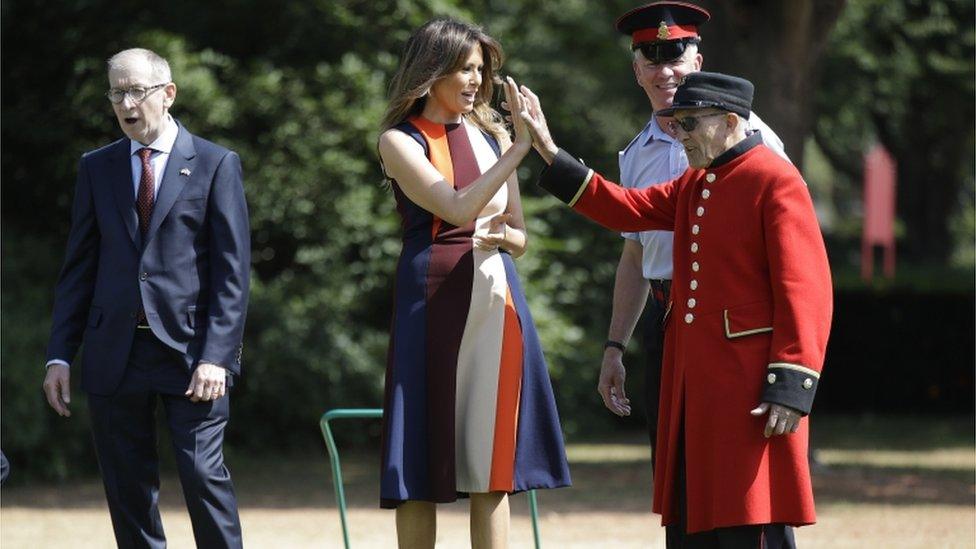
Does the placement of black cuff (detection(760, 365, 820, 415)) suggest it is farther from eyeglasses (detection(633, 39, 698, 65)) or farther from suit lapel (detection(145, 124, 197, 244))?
suit lapel (detection(145, 124, 197, 244))

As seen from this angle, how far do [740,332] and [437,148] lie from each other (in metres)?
1.15

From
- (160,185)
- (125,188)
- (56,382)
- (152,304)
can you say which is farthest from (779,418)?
(56,382)

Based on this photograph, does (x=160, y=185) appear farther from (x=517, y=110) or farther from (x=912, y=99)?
(x=912, y=99)

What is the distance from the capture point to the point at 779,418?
4.29 m

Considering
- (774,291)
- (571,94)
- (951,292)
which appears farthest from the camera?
(571,94)

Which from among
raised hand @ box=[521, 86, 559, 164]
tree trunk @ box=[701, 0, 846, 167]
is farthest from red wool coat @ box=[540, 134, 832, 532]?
tree trunk @ box=[701, 0, 846, 167]

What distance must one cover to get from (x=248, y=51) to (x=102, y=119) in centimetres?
141

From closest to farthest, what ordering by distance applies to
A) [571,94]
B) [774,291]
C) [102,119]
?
[774,291] → [102,119] → [571,94]

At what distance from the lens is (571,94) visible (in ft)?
66.0

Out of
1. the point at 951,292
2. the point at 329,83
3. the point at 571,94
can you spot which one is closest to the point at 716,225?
the point at 329,83

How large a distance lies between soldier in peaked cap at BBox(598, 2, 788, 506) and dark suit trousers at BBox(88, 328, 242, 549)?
52.4 inches

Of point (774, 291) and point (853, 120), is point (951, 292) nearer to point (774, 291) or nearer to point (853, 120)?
point (853, 120)

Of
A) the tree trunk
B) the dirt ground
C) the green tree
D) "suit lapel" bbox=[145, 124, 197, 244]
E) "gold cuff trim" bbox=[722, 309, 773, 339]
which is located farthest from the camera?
the green tree

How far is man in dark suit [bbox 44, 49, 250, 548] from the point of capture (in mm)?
5133
